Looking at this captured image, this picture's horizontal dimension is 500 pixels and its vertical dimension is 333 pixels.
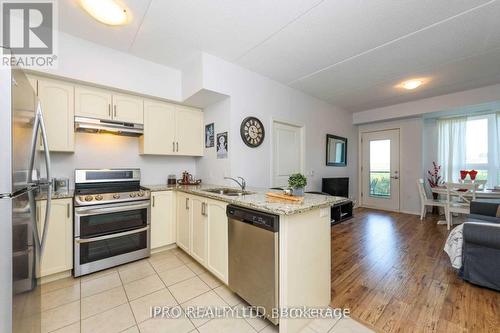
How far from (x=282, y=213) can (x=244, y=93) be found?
86.0 inches

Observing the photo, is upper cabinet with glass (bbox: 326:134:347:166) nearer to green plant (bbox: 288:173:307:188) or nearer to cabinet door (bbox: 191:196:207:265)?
green plant (bbox: 288:173:307:188)

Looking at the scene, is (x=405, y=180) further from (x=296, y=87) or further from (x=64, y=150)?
(x=64, y=150)

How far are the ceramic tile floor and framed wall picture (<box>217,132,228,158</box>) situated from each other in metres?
1.48

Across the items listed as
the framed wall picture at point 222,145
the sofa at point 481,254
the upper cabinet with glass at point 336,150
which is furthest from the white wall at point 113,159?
the sofa at point 481,254

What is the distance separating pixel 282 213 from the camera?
4.22 ft

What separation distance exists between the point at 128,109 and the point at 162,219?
60.4 inches

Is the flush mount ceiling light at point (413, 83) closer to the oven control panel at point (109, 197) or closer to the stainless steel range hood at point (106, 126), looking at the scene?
the stainless steel range hood at point (106, 126)

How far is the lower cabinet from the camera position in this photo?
188 cm

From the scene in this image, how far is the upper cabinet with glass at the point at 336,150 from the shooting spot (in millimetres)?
4473

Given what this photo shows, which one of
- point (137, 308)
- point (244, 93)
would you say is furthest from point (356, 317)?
point (244, 93)

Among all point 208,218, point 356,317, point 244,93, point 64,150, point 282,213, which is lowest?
point 356,317

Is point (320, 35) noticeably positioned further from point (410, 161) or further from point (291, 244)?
point (410, 161)

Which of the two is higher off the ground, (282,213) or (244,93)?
(244,93)

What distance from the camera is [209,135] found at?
3174 millimetres
